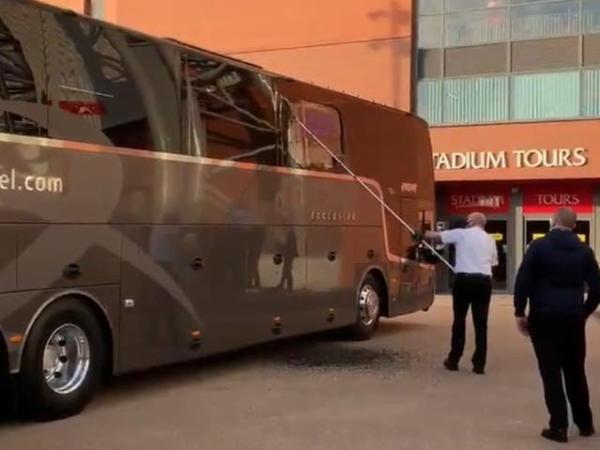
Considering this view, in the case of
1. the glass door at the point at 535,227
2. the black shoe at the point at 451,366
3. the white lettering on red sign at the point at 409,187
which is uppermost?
the white lettering on red sign at the point at 409,187

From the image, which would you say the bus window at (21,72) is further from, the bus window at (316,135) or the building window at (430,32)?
the building window at (430,32)

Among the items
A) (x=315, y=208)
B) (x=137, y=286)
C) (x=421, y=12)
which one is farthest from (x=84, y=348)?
(x=421, y=12)

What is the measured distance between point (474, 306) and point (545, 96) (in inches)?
587

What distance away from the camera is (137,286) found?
864 centimetres

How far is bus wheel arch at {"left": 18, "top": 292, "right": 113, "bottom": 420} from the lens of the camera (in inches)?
298

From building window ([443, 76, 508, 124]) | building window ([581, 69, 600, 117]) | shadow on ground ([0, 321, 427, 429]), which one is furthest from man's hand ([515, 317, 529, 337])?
building window ([443, 76, 508, 124])

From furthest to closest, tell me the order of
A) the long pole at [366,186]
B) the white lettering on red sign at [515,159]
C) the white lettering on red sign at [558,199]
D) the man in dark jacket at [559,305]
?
the white lettering on red sign at [558,199] → the white lettering on red sign at [515,159] → the long pole at [366,186] → the man in dark jacket at [559,305]

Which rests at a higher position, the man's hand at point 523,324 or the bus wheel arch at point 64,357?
the man's hand at point 523,324

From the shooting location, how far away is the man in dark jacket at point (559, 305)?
7086 millimetres

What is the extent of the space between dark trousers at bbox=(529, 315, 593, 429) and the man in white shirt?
313 centimetres

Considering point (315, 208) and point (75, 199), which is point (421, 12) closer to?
point (315, 208)

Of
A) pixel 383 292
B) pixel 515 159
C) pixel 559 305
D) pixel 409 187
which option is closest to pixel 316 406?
pixel 559 305

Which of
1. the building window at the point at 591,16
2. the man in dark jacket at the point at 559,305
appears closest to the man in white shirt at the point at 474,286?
the man in dark jacket at the point at 559,305

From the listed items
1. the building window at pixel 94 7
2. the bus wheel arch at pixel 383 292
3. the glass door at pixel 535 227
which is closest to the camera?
the bus wheel arch at pixel 383 292
